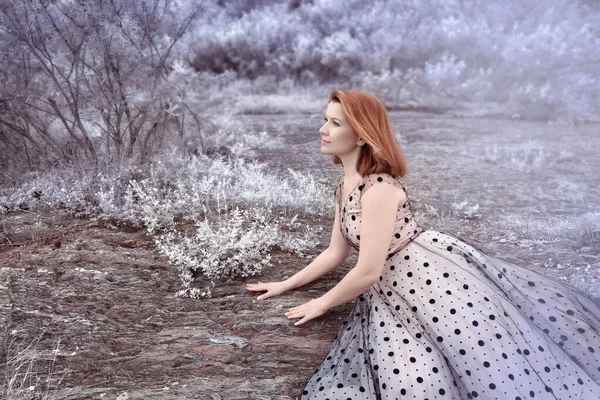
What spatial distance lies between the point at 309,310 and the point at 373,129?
Answer: 88 centimetres

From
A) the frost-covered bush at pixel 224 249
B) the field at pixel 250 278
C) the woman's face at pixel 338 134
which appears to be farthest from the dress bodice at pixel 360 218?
the frost-covered bush at pixel 224 249

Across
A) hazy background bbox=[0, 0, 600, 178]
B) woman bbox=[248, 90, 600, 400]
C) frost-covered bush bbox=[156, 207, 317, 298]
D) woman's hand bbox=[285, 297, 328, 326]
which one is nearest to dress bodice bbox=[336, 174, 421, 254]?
woman bbox=[248, 90, 600, 400]

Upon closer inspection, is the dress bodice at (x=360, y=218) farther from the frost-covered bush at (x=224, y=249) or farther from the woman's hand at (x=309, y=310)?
the frost-covered bush at (x=224, y=249)

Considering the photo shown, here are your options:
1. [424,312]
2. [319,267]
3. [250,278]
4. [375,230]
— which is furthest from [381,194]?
[250,278]

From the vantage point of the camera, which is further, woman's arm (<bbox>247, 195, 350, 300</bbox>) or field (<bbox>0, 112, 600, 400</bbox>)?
woman's arm (<bbox>247, 195, 350, 300</bbox>)

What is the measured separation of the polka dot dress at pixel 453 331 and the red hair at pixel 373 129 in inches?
1.8

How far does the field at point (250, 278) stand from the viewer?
2.48 meters

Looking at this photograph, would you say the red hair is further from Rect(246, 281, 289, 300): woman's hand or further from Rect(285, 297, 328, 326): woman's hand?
Rect(246, 281, 289, 300): woman's hand

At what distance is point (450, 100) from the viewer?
4.30 meters

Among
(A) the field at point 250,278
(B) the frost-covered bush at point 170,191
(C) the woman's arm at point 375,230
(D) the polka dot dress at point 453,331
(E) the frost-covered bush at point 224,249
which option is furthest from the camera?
(B) the frost-covered bush at point 170,191

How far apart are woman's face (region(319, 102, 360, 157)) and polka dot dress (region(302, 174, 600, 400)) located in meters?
0.15

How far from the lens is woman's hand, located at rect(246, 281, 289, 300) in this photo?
295 centimetres

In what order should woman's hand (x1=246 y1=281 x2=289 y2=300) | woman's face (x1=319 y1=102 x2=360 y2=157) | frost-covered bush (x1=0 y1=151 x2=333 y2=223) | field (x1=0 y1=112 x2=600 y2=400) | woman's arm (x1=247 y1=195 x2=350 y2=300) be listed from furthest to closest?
1. frost-covered bush (x1=0 y1=151 x2=333 y2=223)
2. woman's hand (x1=246 y1=281 x2=289 y2=300)
3. woman's arm (x1=247 y1=195 x2=350 y2=300)
4. field (x1=0 y1=112 x2=600 y2=400)
5. woman's face (x1=319 y1=102 x2=360 y2=157)

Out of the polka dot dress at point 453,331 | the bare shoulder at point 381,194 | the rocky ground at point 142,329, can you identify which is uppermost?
the bare shoulder at point 381,194
